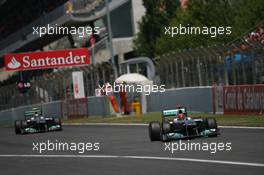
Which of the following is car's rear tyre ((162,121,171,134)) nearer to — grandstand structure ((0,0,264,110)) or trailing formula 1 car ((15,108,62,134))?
grandstand structure ((0,0,264,110))

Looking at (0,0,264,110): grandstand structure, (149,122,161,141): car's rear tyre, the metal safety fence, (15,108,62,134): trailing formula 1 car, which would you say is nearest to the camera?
(149,122,161,141): car's rear tyre

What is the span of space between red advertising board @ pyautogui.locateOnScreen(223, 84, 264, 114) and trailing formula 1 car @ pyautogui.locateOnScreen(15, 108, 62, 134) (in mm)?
5872

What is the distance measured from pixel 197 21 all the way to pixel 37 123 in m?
21.4

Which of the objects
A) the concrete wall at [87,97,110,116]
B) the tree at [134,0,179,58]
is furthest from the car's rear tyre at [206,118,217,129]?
the tree at [134,0,179,58]

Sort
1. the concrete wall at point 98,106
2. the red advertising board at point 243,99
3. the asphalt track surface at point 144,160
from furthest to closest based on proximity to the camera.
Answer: the concrete wall at point 98,106 → the red advertising board at point 243,99 → the asphalt track surface at point 144,160

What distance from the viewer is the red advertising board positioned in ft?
85.0

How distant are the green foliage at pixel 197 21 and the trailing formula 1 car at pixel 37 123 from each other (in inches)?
502

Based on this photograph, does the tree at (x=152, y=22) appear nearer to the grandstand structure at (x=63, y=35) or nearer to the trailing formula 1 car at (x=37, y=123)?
the grandstand structure at (x=63, y=35)

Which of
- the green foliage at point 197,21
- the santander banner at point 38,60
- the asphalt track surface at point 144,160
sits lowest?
the asphalt track surface at point 144,160

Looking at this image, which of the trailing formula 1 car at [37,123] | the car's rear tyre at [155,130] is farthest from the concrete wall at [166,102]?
the car's rear tyre at [155,130]

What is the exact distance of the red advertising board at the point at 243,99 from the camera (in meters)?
25.9

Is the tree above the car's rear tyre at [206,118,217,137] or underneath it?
above

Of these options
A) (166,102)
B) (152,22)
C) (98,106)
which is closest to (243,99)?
(166,102)

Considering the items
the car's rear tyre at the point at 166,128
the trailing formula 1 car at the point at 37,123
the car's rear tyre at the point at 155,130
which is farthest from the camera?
the trailing formula 1 car at the point at 37,123
